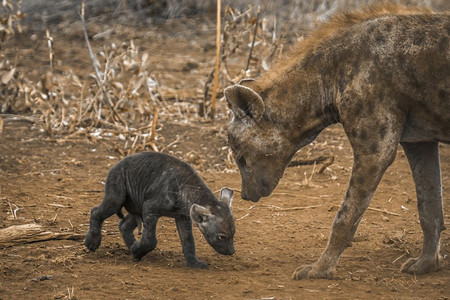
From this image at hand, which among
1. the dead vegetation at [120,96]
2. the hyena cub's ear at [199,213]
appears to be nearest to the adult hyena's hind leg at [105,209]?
the hyena cub's ear at [199,213]

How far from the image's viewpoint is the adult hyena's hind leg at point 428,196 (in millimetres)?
5246

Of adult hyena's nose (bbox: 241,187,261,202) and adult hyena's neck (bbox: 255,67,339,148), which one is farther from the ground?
adult hyena's neck (bbox: 255,67,339,148)

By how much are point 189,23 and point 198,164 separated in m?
6.76

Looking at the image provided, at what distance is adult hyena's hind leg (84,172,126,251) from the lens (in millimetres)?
5406

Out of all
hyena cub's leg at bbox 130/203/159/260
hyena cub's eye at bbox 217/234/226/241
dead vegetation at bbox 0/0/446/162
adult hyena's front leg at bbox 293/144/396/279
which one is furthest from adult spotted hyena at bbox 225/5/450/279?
dead vegetation at bbox 0/0/446/162

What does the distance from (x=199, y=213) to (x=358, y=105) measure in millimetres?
1286

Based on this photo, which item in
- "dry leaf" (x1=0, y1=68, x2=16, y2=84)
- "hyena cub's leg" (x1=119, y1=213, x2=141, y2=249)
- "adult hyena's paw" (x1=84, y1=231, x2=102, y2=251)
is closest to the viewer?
"adult hyena's paw" (x1=84, y1=231, x2=102, y2=251)

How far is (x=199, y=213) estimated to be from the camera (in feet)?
16.9

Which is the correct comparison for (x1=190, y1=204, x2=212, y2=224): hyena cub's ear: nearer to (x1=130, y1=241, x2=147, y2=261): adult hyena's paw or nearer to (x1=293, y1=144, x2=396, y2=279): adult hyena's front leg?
(x1=130, y1=241, x2=147, y2=261): adult hyena's paw

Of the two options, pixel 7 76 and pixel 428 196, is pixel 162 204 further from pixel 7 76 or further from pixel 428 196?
pixel 7 76

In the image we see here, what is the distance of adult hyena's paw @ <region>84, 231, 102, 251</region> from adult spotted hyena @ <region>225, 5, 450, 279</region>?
3.58 feet

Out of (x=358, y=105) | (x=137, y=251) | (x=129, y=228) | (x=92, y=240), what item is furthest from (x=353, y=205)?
(x=92, y=240)

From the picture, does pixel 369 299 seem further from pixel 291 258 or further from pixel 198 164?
pixel 198 164

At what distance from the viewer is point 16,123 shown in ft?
30.5
